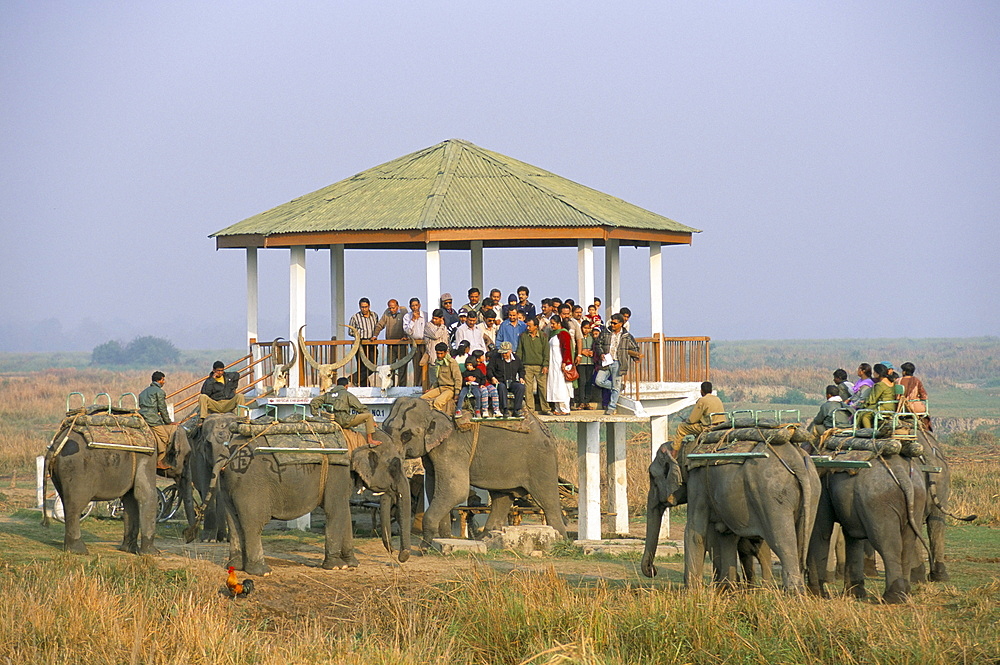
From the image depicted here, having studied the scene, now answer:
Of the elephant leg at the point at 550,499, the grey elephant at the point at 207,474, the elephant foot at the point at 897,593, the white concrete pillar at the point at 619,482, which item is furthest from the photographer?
the white concrete pillar at the point at 619,482

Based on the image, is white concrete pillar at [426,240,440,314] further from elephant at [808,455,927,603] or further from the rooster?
elephant at [808,455,927,603]

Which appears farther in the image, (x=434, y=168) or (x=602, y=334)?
(x=434, y=168)

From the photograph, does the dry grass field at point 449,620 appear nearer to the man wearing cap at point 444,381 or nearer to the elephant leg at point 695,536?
the elephant leg at point 695,536

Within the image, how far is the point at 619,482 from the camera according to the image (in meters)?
23.8

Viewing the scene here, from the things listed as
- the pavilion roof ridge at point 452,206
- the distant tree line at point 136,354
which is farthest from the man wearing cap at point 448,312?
the distant tree line at point 136,354

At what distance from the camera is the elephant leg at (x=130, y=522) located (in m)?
19.1

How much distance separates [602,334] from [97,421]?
7.44 meters

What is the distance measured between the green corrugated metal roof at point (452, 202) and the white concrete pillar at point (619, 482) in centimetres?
333

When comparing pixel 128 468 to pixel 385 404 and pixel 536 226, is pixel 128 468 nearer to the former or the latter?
pixel 385 404

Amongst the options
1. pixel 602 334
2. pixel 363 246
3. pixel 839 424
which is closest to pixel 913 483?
pixel 839 424

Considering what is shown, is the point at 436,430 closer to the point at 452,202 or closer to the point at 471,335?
the point at 471,335

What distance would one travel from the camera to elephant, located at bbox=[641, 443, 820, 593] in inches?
562

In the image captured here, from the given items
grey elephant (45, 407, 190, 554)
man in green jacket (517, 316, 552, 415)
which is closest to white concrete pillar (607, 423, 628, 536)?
man in green jacket (517, 316, 552, 415)

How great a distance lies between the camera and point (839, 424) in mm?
16984
